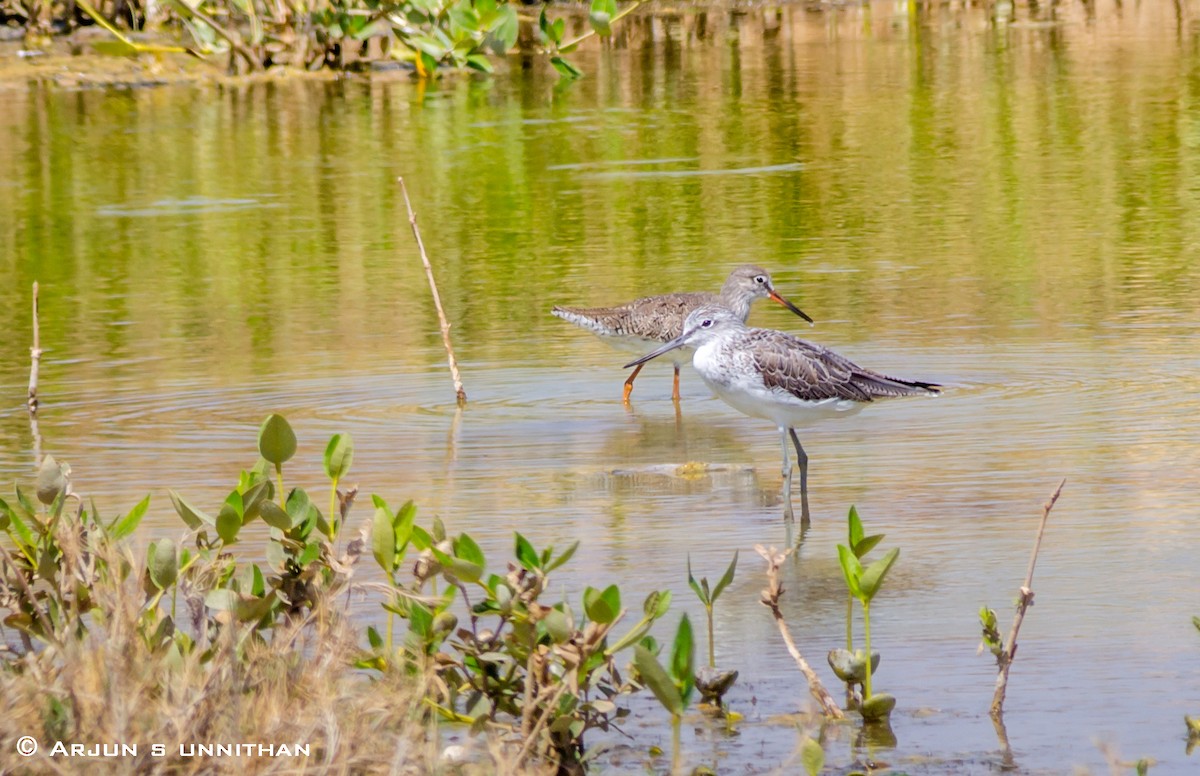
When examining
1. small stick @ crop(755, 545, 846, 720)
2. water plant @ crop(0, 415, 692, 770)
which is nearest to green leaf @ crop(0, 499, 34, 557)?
water plant @ crop(0, 415, 692, 770)

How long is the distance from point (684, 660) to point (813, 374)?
3529mm

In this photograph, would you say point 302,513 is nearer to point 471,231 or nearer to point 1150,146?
point 471,231

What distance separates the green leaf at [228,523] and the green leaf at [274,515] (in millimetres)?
75

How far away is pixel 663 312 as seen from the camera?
38.6 ft

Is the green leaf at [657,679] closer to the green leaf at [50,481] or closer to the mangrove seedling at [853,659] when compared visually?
the mangrove seedling at [853,659]

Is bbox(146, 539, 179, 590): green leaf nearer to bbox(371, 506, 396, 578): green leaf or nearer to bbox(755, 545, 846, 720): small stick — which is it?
bbox(371, 506, 396, 578): green leaf

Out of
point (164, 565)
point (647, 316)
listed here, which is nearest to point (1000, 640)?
point (164, 565)

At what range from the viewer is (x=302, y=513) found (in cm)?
585

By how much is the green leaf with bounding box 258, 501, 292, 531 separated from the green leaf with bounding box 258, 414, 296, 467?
0.24 meters

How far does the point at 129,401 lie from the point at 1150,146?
41.5 ft

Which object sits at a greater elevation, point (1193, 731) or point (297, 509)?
point (297, 509)

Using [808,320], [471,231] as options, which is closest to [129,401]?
[808,320]

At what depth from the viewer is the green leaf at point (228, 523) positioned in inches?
Result: 223

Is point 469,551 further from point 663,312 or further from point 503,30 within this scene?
point 503,30
